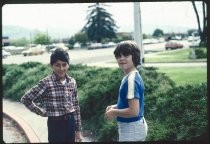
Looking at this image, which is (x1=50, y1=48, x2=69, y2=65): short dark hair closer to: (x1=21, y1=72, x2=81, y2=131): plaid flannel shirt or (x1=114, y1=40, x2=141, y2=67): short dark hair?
(x1=21, y1=72, x2=81, y2=131): plaid flannel shirt

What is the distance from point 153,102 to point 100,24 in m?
1.11

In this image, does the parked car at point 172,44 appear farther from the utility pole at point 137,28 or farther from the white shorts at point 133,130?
the white shorts at point 133,130

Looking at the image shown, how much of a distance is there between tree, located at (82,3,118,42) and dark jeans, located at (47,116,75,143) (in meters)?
1.25

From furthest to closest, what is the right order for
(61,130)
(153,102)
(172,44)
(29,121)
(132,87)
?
(29,121)
(172,44)
(153,102)
(61,130)
(132,87)

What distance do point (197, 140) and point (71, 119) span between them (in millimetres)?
1237

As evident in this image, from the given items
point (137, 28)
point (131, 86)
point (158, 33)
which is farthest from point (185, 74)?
point (131, 86)

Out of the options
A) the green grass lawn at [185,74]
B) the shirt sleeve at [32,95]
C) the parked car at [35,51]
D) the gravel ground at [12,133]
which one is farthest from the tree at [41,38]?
the shirt sleeve at [32,95]

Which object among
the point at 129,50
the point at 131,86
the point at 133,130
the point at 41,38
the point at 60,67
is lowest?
the point at 133,130

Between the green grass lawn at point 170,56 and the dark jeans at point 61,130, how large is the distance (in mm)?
2343

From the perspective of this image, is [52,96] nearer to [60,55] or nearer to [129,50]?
[60,55]

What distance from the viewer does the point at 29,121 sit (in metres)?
5.69

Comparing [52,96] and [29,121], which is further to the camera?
[29,121]

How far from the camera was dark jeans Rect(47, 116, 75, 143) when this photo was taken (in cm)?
319

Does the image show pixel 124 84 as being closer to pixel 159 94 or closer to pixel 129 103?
pixel 129 103
